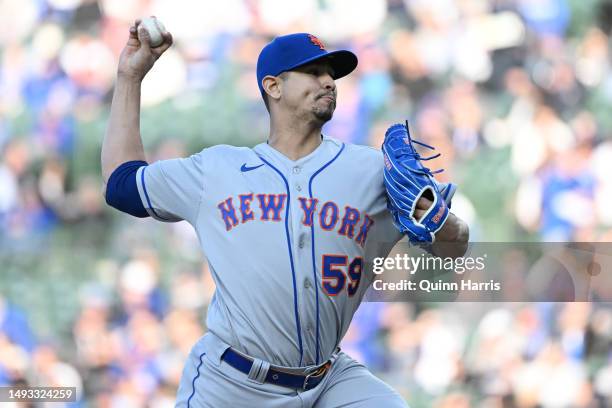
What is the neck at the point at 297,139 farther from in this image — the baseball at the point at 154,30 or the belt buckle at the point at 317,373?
the belt buckle at the point at 317,373

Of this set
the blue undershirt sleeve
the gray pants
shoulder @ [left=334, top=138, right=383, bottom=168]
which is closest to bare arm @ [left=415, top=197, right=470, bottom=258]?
shoulder @ [left=334, top=138, right=383, bottom=168]

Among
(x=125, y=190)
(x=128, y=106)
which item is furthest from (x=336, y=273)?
(x=128, y=106)

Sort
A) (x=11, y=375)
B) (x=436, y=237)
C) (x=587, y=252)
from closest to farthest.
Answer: (x=436, y=237), (x=587, y=252), (x=11, y=375)

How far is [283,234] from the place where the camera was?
7.91 feet

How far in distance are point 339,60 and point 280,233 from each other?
0.59 meters

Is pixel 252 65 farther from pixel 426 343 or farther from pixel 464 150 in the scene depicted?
pixel 426 343

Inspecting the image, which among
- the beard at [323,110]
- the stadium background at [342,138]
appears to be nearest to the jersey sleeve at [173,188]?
the beard at [323,110]

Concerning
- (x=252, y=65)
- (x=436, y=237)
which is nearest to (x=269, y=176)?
(x=436, y=237)

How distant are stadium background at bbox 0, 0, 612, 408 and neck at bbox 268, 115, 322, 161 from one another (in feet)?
8.28

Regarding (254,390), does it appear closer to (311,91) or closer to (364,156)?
(364,156)

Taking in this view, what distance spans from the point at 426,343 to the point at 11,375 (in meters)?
2.38

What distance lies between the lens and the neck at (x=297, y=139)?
2.59 m

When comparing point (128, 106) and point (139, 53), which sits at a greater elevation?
point (139, 53)

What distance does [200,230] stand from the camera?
8.17 feet
